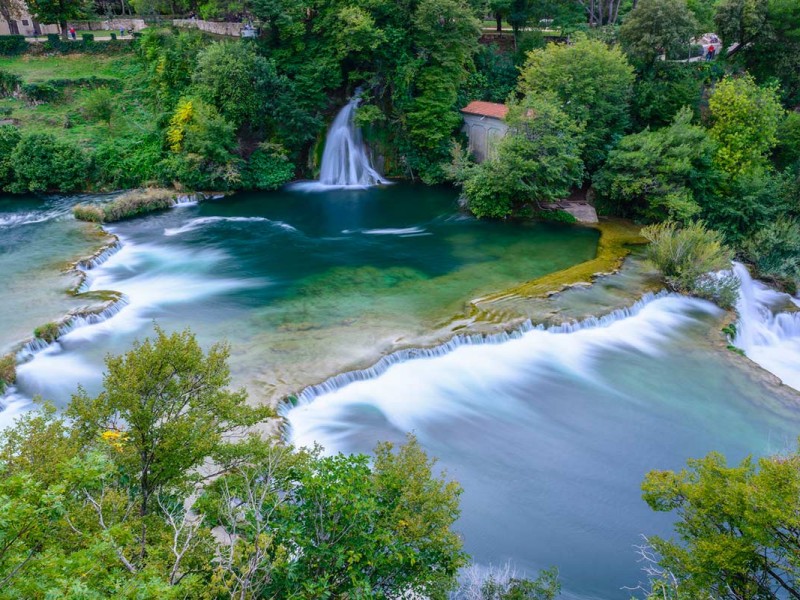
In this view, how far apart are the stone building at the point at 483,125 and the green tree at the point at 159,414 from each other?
26.7 meters

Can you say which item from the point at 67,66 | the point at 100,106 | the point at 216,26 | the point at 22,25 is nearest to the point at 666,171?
the point at 216,26

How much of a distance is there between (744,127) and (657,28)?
8680 millimetres

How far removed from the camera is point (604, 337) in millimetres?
22109

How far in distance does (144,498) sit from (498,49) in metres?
44.1

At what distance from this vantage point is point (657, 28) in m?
35.5

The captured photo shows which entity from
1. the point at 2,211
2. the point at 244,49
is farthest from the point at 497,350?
the point at 2,211

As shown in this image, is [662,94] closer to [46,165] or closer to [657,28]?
[657,28]

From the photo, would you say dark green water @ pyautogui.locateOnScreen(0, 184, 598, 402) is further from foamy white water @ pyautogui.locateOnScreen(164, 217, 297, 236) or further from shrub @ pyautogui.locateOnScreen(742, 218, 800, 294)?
shrub @ pyautogui.locateOnScreen(742, 218, 800, 294)

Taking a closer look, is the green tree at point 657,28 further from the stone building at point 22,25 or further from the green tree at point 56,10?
the stone building at point 22,25

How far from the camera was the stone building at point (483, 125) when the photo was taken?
35750mm

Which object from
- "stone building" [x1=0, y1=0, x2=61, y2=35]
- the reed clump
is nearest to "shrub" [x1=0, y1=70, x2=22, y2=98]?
"stone building" [x1=0, y1=0, x2=61, y2=35]

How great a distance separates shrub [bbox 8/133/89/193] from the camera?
33.9 metres

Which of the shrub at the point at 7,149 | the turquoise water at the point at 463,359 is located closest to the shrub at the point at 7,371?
the turquoise water at the point at 463,359

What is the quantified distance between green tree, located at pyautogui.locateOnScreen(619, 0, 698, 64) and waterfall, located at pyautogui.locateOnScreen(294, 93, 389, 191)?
17.5m
